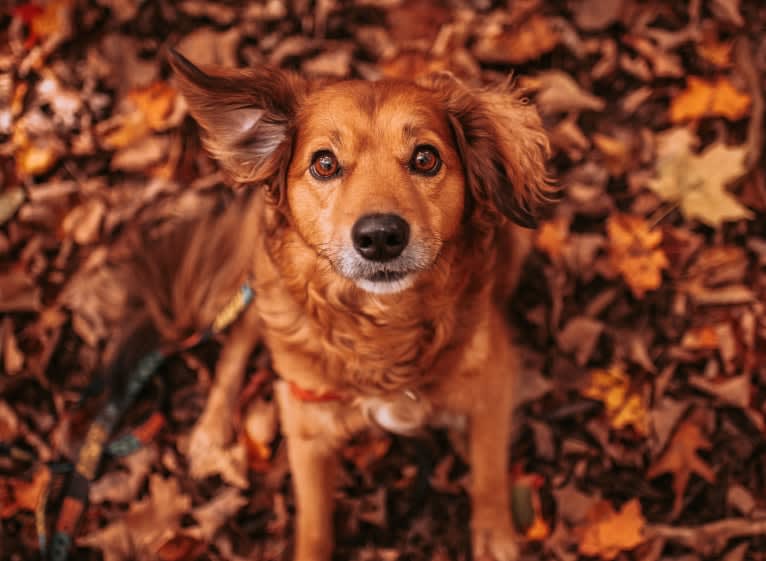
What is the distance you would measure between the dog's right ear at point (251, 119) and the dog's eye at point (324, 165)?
13 centimetres

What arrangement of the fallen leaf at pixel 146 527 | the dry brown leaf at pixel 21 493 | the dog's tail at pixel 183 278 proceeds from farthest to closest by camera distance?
the dog's tail at pixel 183 278
the dry brown leaf at pixel 21 493
the fallen leaf at pixel 146 527

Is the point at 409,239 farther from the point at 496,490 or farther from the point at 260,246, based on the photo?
the point at 496,490

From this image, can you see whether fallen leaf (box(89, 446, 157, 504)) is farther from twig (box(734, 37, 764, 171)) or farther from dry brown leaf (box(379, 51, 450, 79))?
twig (box(734, 37, 764, 171))

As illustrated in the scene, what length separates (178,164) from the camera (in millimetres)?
3576

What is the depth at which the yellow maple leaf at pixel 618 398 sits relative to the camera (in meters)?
3.00

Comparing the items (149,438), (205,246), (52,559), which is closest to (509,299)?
(205,246)

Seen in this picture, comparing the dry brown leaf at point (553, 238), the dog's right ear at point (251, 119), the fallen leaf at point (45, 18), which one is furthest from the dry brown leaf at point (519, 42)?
the fallen leaf at point (45, 18)

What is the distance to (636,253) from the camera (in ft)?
10.7

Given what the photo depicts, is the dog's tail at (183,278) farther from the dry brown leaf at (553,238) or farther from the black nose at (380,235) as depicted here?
the dry brown leaf at (553,238)

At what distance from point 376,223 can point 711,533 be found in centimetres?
198

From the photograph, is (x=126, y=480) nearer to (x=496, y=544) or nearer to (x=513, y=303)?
(x=496, y=544)

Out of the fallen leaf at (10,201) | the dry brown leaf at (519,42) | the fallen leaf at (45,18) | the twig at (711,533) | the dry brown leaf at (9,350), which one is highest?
the dry brown leaf at (519,42)

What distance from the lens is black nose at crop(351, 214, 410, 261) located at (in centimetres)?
193

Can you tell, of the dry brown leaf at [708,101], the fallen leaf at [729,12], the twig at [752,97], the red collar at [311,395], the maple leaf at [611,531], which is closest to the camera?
the red collar at [311,395]
